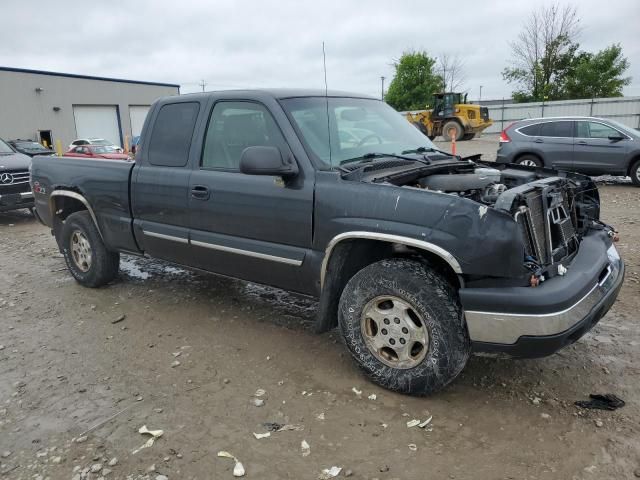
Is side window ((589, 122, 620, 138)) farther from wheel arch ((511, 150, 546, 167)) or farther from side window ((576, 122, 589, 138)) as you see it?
wheel arch ((511, 150, 546, 167))

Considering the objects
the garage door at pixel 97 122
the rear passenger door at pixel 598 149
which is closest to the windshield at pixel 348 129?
the rear passenger door at pixel 598 149

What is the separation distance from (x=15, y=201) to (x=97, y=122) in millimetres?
29399

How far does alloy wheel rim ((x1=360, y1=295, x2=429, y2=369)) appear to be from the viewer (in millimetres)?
3111

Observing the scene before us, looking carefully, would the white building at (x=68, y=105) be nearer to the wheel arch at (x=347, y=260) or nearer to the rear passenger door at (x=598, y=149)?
the rear passenger door at (x=598, y=149)

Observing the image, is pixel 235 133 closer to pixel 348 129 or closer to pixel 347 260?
pixel 348 129

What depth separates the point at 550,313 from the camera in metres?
2.69

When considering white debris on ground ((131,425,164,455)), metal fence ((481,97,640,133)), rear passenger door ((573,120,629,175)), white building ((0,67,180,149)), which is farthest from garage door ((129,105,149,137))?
white debris on ground ((131,425,164,455))

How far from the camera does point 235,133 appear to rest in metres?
3.99

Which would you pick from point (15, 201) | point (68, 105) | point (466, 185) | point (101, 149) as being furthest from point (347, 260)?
point (68, 105)

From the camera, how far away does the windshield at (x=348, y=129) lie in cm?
364

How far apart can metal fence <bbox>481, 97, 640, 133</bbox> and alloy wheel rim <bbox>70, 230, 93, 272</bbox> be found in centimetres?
2932

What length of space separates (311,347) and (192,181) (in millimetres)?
1624

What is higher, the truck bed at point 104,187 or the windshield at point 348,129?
the windshield at point 348,129

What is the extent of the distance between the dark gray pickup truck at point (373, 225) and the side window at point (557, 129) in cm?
857
